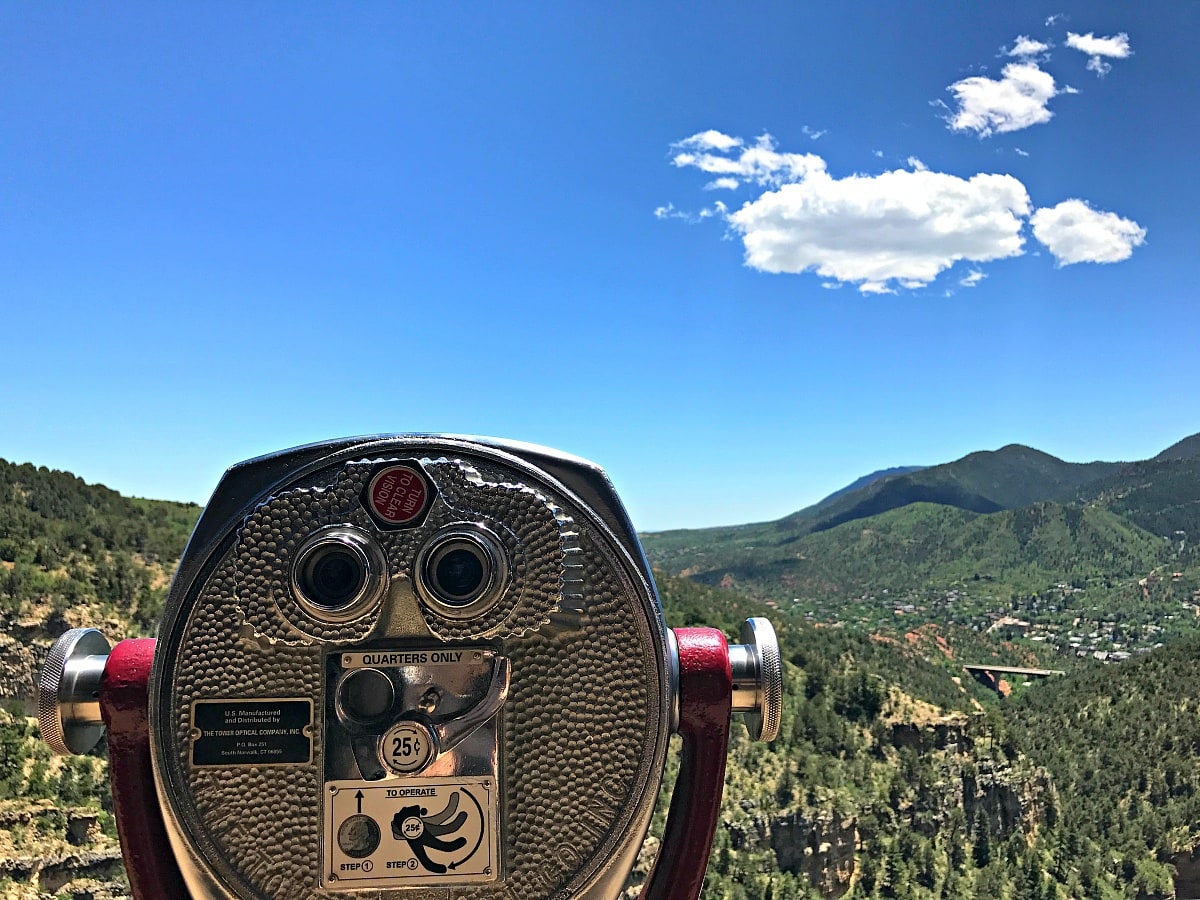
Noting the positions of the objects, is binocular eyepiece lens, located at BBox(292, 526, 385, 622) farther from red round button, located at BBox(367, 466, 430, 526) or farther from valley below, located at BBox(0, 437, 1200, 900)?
valley below, located at BBox(0, 437, 1200, 900)

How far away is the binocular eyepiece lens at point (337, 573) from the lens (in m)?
1.58

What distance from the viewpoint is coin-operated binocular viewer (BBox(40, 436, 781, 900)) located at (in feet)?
5.17

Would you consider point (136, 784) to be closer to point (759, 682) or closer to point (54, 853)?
point (759, 682)

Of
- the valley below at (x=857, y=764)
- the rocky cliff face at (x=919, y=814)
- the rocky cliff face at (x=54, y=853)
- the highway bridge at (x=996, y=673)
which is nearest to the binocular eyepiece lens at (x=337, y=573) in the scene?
the valley below at (x=857, y=764)

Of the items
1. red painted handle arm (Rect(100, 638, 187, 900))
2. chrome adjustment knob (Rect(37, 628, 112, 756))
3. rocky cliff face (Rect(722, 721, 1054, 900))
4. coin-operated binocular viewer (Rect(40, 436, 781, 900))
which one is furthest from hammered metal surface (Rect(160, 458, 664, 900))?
rocky cliff face (Rect(722, 721, 1054, 900))

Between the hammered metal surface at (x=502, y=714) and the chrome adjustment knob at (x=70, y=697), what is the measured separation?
256mm

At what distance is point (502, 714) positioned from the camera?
1597 mm

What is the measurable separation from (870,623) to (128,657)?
89137mm

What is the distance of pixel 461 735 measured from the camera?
158 centimetres

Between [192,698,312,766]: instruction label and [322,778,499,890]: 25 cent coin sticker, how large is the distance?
0.08m

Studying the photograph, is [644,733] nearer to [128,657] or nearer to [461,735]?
[461,735]

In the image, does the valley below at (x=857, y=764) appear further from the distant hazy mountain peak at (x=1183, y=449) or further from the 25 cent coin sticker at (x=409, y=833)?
the distant hazy mountain peak at (x=1183, y=449)

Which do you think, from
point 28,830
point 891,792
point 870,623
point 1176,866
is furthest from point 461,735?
point 870,623

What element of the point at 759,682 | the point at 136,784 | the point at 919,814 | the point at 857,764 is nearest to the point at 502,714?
the point at 759,682
